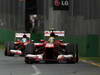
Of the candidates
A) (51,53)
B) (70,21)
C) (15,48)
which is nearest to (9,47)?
(15,48)

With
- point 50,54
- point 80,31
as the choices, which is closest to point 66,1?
point 80,31

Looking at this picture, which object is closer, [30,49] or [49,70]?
[49,70]

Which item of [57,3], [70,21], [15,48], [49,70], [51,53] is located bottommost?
[15,48]

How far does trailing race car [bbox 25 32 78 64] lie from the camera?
89.2 feet

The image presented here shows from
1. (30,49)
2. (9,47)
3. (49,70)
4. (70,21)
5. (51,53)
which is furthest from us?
(70,21)

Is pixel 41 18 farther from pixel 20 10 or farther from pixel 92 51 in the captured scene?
pixel 92 51

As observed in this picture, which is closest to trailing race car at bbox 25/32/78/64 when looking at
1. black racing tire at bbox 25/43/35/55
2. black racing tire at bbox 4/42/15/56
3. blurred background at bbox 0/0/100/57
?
black racing tire at bbox 25/43/35/55

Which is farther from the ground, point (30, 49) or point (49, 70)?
point (30, 49)

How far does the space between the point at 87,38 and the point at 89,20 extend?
4.96 metres

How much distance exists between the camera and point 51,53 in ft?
90.0

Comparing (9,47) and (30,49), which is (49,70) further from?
(9,47)

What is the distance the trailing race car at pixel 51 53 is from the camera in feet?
89.2

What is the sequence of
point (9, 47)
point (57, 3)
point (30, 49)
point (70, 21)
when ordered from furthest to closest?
point (57, 3)
point (70, 21)
point (9, 47)
point (30, 49)

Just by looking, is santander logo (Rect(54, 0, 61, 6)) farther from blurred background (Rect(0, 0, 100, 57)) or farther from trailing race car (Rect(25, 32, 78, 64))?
trailing race car (Rect(25, 32, 78, 64))
